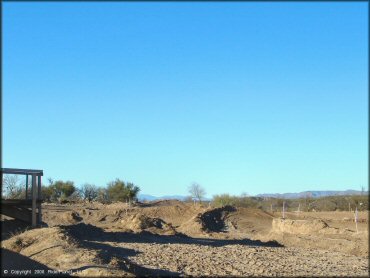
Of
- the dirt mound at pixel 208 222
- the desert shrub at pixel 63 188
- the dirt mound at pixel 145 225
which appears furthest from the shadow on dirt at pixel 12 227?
the desert shrub at pixel 63 188

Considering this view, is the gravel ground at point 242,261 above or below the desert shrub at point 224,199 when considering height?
below

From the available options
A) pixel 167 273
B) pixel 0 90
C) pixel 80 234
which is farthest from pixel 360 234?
pixel 0 90

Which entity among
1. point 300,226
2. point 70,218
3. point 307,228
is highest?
point 70,218

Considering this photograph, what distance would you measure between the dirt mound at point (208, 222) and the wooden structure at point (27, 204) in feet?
51.4

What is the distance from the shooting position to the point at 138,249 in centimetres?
2166

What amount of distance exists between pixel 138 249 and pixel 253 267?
18.4 ft

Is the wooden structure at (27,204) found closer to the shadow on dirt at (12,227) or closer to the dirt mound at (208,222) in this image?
the shadow on dirt at (12,227)

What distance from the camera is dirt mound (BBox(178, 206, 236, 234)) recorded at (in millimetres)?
37469

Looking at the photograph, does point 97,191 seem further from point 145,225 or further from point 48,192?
point 145,225

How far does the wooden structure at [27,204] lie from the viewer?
21844 millimetres

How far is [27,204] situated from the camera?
2258cm

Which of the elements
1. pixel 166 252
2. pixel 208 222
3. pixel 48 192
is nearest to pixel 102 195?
pixel 48 192

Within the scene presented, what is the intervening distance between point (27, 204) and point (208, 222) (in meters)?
21.6

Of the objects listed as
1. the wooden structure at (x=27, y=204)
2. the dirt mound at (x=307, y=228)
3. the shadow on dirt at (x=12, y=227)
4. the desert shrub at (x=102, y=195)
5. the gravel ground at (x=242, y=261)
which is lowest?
the gravel ground at (x=242, y=261)
